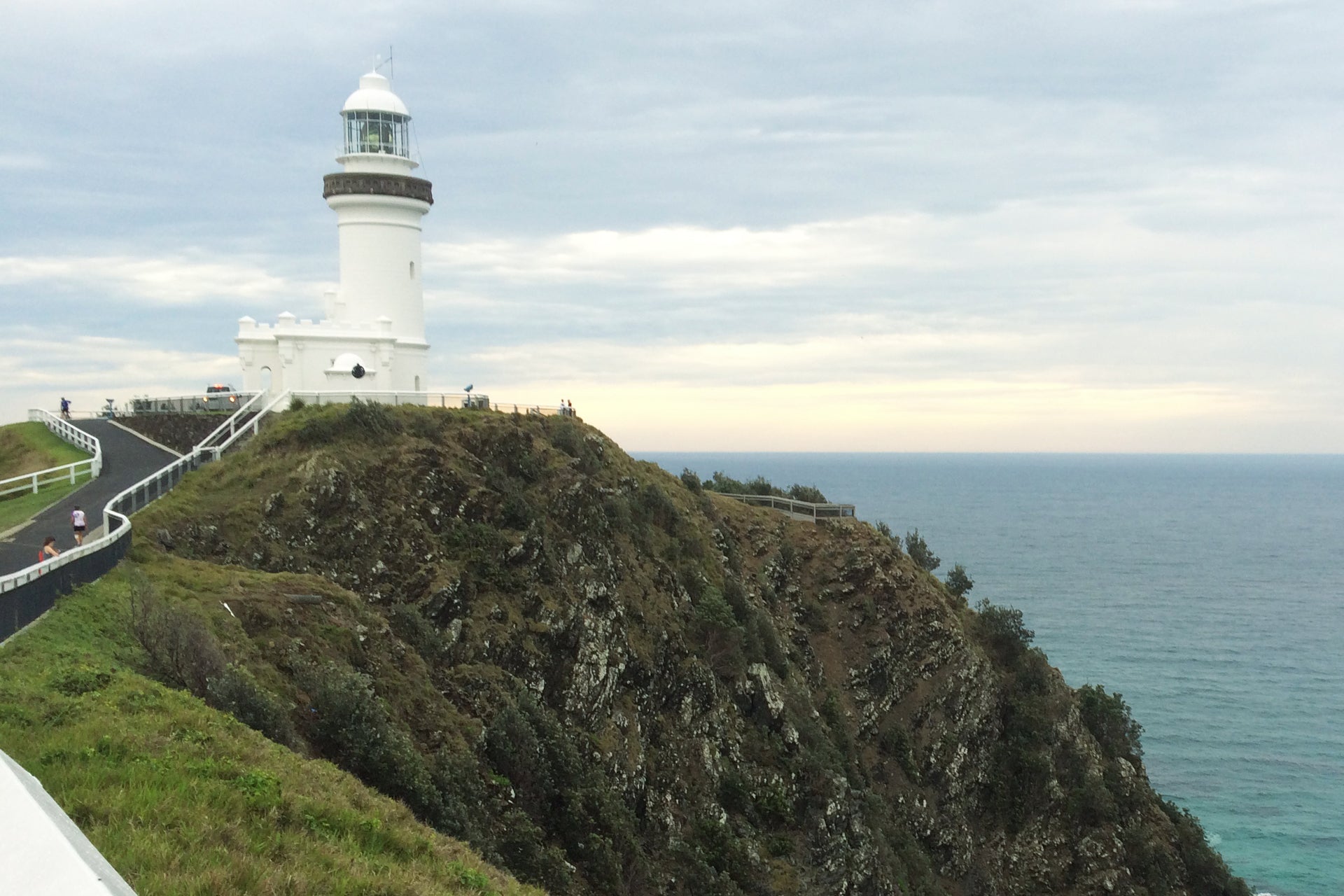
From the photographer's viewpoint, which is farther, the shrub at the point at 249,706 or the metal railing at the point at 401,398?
the metal railing at the point at 401,398

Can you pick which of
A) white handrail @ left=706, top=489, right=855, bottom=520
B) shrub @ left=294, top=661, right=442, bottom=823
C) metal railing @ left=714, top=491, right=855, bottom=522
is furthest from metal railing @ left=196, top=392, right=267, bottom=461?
metal railing @ left=714, top=491, right=855, bottom=522

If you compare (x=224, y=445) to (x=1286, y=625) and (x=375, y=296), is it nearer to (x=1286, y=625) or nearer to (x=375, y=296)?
(x=375, y=296)

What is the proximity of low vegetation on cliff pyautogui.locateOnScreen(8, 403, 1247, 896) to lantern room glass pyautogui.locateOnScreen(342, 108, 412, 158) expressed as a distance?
14733 mm

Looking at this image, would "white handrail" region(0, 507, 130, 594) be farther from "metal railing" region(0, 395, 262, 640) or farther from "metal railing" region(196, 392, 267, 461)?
"metal railing" region(196, 392, 267, 461)

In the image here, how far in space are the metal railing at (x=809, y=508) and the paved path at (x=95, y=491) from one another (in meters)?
25.0

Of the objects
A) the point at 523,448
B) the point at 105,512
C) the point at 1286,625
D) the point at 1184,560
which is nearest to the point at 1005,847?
the point at 523,448

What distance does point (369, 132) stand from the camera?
149 feet

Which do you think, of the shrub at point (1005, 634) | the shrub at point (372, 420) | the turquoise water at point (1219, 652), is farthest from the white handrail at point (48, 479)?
the turquoise water at point (1219, 652)

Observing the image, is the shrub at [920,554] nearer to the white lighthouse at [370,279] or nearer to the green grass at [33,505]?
the white lighthouse at [370,279]

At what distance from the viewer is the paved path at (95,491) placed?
24.8 m

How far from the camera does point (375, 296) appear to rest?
149 feet

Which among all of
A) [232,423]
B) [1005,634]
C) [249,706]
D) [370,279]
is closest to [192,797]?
[249,706]

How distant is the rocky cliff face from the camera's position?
2364 centimetres

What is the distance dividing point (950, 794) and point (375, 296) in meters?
30.6
